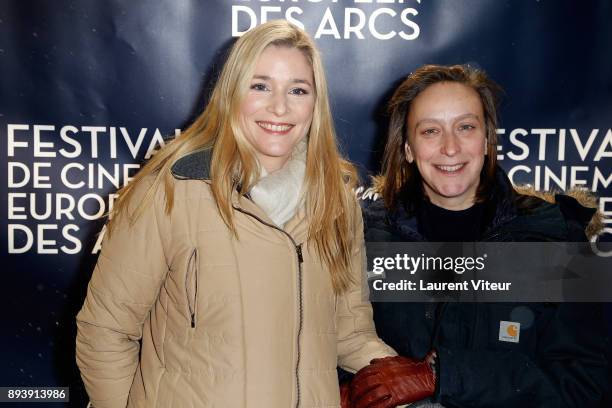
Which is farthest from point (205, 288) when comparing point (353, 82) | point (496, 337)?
point (353, 82)

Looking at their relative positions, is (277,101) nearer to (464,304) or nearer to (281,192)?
(281,192)

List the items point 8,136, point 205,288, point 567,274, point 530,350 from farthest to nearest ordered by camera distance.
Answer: point 8,136, point 567,274, point 530,350, point 205,288

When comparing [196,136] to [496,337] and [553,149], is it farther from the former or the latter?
[553,149]

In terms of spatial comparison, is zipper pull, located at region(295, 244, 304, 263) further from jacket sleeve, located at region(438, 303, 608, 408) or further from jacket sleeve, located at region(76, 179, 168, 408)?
jacket sleeve, located at region(438, 303, 608, 408)

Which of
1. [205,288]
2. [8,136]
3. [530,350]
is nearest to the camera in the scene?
[205,288]

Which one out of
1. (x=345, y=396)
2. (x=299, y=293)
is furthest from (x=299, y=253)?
(x=345, y=396)

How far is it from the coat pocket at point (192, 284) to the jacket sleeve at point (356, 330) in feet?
1.35

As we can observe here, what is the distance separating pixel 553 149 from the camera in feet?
7.21

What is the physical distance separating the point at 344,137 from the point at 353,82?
0.19 metres

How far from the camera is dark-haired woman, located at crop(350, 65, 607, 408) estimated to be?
59.3 inches

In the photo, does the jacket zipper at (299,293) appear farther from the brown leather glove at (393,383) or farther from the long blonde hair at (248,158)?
the brown leather glove at (393,383)

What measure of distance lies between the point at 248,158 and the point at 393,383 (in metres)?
0.62

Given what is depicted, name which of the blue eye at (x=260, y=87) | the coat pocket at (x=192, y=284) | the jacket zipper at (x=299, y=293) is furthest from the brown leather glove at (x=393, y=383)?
the blue eye at (x=260, y=87)

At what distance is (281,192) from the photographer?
1416mm
